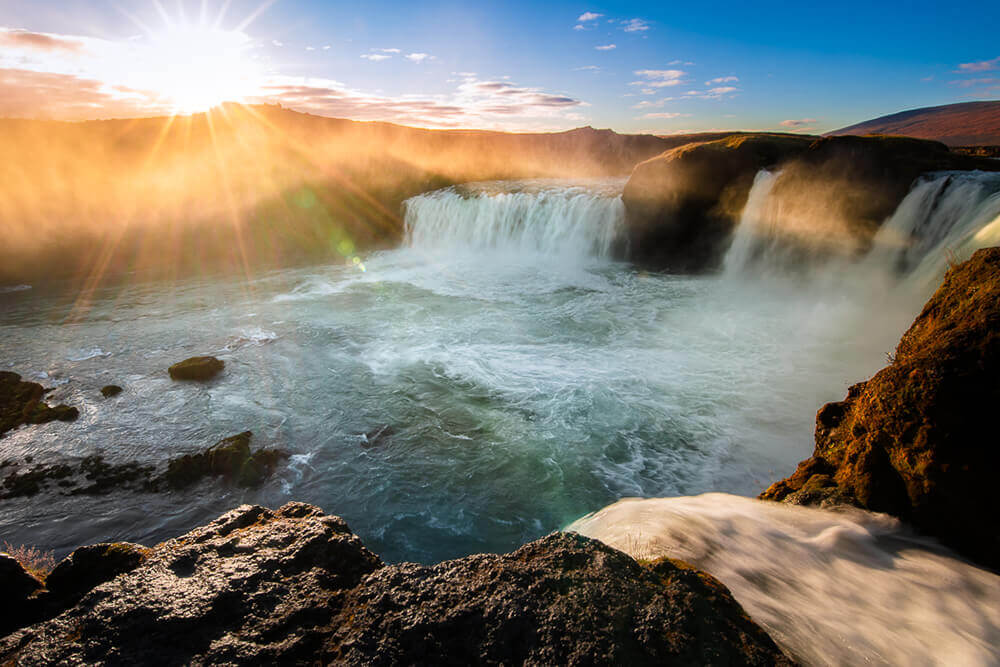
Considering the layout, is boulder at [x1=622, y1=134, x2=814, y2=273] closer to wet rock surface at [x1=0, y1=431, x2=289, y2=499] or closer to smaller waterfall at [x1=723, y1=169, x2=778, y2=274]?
smaller waterfall at [x1=723, y1=169, x2=778, y2=274]

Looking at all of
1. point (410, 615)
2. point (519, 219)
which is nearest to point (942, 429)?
point (410, 615)

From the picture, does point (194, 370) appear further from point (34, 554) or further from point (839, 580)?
point (839, 580)

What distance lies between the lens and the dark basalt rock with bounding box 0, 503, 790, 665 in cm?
176

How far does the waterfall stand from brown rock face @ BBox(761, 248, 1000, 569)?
6.94 metres

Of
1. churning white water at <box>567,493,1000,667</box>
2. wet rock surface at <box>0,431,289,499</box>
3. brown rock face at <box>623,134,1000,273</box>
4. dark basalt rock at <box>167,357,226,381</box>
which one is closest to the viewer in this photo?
churning white water at <box>567,493,1000,667</box>

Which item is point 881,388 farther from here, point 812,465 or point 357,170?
point 357,170

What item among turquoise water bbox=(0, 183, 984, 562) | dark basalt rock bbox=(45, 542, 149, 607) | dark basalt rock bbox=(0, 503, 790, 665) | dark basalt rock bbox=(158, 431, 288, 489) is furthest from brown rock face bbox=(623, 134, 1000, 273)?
dark basalt rock bbox=(45, 542, 149, 607)

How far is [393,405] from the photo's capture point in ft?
31.4

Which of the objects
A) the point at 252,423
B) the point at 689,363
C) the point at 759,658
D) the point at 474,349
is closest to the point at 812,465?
the point at 759,658

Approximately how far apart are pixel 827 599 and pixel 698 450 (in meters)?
4.57

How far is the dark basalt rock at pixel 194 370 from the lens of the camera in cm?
1108

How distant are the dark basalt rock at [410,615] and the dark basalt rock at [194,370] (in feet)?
34.2

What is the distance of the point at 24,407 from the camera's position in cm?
984

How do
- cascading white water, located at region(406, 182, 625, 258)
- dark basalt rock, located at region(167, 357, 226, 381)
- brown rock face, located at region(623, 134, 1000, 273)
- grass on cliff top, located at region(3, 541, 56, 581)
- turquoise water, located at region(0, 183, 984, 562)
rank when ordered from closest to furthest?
grass on cliff top, located at region(3, 541, 56, 581) → turquoise water, located at region(0, 183, 984, 562) → dark basalt rock, located at region(167, 357, 226, 381) → brown rock face, located at region(623, 134, 1000, 273) → cascading white water, located at region(406, 182, 625, 258)
